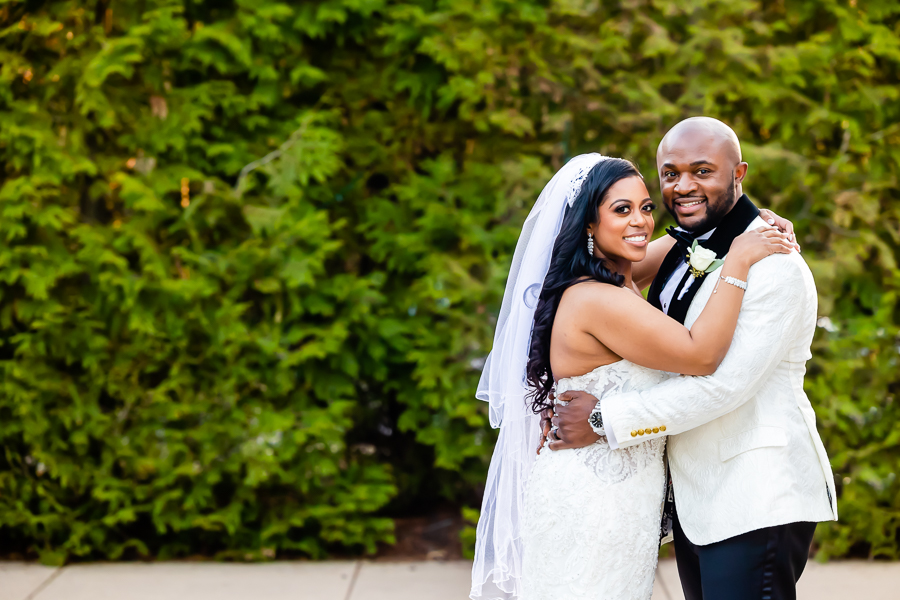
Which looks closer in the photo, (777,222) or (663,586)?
(777,222)

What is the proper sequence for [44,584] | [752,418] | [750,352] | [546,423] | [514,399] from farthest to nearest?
[44,584] < [514,399] < [546,423] < [752,418] < [750,352]

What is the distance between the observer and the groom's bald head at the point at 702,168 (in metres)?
2.22

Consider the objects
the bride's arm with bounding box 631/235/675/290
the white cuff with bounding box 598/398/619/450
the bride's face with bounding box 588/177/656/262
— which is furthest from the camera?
the bride's arm with bounding box 631/235/675/290

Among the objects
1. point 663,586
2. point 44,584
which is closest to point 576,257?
point 663,586

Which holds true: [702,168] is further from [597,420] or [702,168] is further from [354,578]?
[354,578]

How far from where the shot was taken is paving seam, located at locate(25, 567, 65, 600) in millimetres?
3818

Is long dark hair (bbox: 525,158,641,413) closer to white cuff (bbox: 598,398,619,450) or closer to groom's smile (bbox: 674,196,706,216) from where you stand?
groom's smile (bbox: 674,196,706,216)

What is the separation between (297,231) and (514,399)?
1.96 meters

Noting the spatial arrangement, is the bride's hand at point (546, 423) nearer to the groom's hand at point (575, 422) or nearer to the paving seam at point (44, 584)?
the groom's hand at point (575, 422)

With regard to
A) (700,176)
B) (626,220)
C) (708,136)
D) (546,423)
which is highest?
(708,136)

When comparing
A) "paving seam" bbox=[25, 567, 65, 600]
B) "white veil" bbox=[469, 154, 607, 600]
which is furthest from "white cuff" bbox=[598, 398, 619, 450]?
"paving seam" bbox=[25, 567, 65, 600]

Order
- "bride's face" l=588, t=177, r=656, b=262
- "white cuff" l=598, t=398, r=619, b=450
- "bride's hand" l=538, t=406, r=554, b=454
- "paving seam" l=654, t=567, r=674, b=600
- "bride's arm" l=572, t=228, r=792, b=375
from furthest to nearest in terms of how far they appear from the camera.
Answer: "paving seam" l=654, t=567, r=674, b=600 < "bride's hand" l=538, t=406, r=554, b=454 < "bride's face" l=588, t=177, r=656, b=262 < "white cuff" l=598, t=398, r=619, b=450 < "bride's arm" l=572, t=228, r=792, b=375

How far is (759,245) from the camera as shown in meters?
2.12

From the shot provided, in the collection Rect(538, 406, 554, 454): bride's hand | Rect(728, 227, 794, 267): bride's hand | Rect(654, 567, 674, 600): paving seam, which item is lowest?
Rect(654, 567, 674, 600): paving seam
